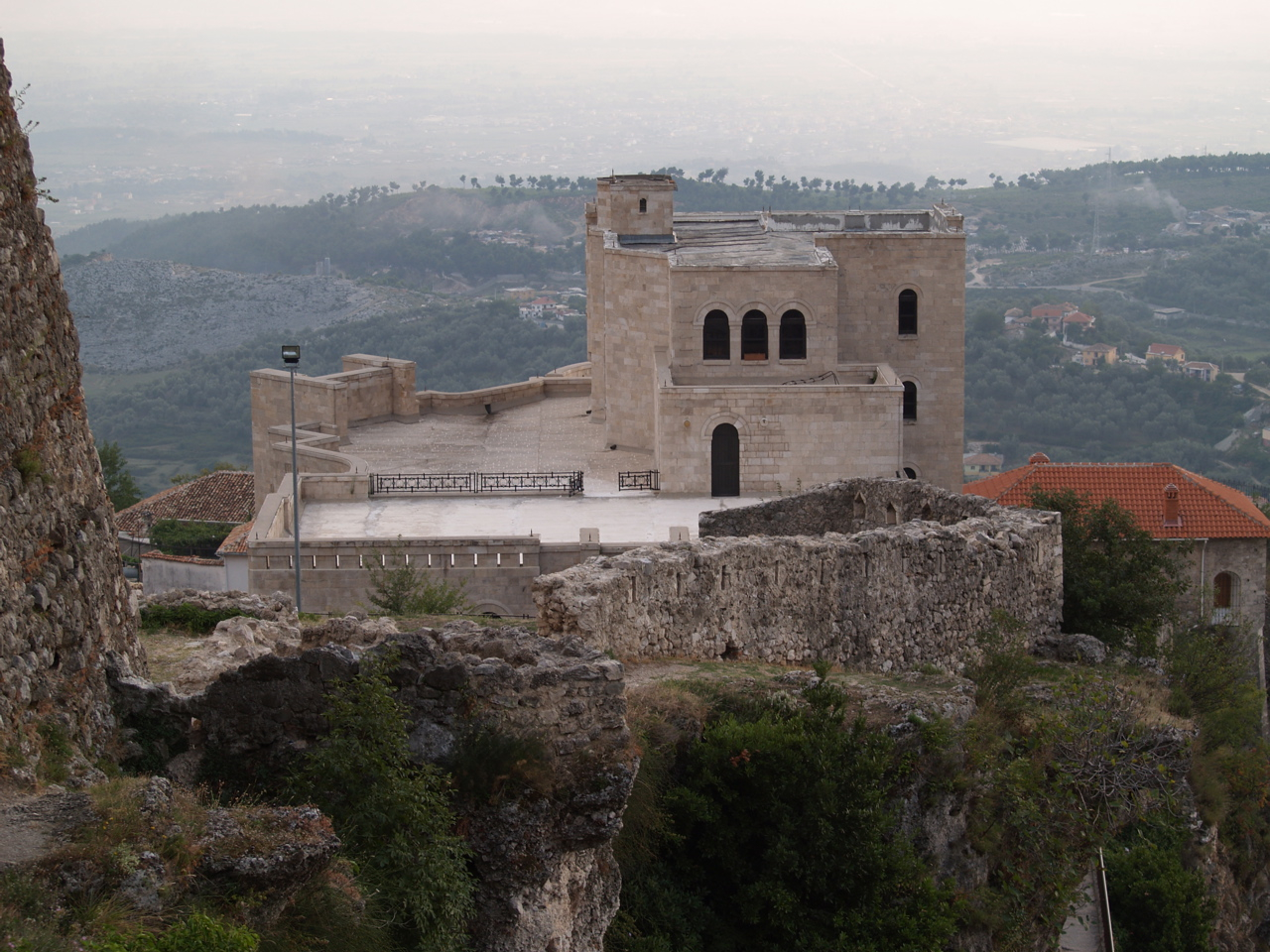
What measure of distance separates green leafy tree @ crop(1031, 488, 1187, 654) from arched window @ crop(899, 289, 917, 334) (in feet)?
57.8

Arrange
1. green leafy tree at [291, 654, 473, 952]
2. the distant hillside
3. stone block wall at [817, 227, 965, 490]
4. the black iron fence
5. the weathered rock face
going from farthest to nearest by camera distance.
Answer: the distant hillside, stone block wall at [817, 227, 965, 490], the black iron fence, green leafy tree at [291, 654, 473, 952], the weathered rock face

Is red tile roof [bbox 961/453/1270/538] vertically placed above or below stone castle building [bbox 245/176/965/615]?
below

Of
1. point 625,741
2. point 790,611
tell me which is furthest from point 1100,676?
point 625,741

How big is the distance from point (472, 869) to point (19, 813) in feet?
12.0

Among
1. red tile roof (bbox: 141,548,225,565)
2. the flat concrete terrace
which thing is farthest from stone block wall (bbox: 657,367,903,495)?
red tile roof (bbox: 141,548,225,565)

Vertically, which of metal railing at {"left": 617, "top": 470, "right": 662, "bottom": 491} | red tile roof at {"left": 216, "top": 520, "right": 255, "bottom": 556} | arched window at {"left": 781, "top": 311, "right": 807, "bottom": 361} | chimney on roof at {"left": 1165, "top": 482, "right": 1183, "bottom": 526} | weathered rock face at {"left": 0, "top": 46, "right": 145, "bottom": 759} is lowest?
red tile roof at {"left": 216, "top": 520, "right": 255, "bottom": 556}

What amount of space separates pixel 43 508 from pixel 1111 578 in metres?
17.9

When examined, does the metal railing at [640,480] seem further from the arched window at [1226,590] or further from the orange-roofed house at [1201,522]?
the arched window at [1226,590]

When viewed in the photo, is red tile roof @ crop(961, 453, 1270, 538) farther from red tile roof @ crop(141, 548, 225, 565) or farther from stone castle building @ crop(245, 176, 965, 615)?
red tile roof @ crop(141, 548, 225, 565)

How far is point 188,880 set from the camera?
30.0 feet

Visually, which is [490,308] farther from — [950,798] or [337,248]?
[950,798]

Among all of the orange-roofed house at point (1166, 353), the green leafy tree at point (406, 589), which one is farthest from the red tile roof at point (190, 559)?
the orange-roofed house at point (1166, 353)

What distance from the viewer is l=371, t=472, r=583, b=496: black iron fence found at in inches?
1416

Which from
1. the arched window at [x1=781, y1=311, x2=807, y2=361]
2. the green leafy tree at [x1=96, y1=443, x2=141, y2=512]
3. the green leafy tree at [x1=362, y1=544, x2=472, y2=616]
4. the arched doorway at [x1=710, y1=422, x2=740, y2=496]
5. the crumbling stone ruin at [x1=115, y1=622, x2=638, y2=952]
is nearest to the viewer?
the crumbling stone ruin at [x1=115, y1=622, x2=638, y2=952]
